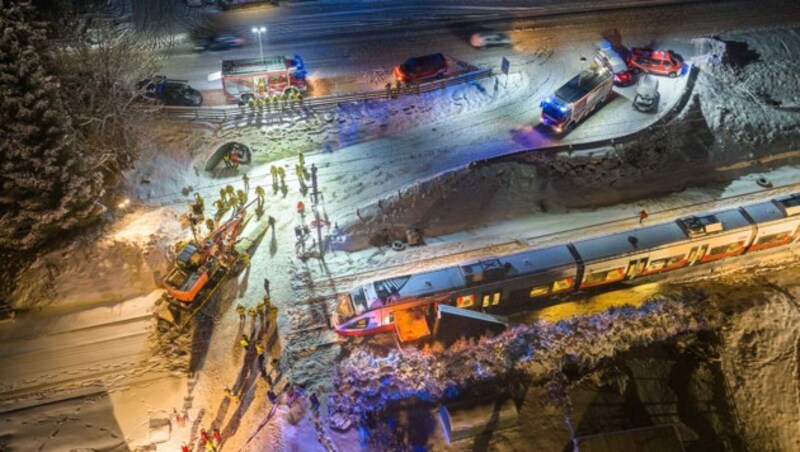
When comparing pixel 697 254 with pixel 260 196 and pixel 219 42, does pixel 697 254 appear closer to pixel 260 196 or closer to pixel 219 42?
pixel 260 196

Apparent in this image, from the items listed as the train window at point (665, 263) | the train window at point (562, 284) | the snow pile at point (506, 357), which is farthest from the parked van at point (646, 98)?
the train window at point (562, 284)

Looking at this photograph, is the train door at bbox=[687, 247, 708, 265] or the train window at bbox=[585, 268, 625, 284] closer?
the train window at bbox=[585, 268, 625, 284]

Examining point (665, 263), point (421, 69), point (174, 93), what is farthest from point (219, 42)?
point (665, 263)

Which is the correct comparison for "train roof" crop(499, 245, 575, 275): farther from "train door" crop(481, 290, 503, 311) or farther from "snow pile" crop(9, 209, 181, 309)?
"snow pile" crop(9, 209, 181, 309)

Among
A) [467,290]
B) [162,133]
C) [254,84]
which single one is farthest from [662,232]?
[162,133]

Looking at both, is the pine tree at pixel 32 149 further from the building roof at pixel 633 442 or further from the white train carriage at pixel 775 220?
the white train carriage at pixel 775 220

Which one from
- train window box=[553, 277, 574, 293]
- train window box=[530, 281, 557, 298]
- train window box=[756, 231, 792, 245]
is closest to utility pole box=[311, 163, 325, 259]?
train window box=[530, 281, 557, 298]
